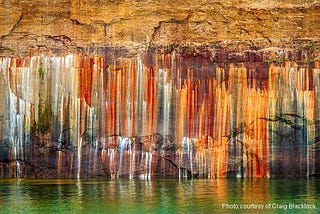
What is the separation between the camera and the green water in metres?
15.0

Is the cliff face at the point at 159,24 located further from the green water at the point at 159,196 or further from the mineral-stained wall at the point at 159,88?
the green water at the point at 159,196

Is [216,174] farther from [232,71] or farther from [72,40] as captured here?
[72,40]

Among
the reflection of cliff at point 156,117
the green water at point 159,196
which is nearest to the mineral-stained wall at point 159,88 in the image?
the reflection of cliff at point 156,117

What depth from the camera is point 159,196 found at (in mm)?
16656

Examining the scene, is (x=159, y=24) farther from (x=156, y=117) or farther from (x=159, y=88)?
(x=156, y=117)

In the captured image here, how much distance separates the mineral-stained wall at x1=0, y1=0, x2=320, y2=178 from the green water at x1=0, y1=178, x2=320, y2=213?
0.70m

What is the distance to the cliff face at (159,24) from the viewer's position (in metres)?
20.7

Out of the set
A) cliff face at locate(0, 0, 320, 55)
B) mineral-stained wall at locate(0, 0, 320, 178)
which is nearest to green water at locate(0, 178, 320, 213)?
mineral-stained wall at locate(0, 0, 320, 178)

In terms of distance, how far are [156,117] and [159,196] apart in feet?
13.1

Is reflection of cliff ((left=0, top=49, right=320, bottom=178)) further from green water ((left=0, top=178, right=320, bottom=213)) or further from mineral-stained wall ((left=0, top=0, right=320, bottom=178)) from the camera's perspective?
green water ((left=0, top=178, right=320, bottom=213))

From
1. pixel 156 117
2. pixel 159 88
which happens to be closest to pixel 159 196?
pixel 156 117

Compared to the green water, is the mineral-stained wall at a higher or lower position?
higher

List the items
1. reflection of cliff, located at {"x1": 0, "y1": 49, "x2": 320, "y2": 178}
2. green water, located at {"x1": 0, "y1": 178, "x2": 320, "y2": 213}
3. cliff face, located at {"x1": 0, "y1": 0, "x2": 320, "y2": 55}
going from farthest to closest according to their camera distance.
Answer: cliff face, located at {"x1": 0, "y1": 0, "x2": 320, "y2": 55} < reflection of cliff, located at {"x1": 0, "y1": 49, "x2": 320, "y2": 178} < green water, located at {"x1": 0, "y1": 178, "x2": 320, "y2": 213}

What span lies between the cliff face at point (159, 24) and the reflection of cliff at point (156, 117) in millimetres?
482
